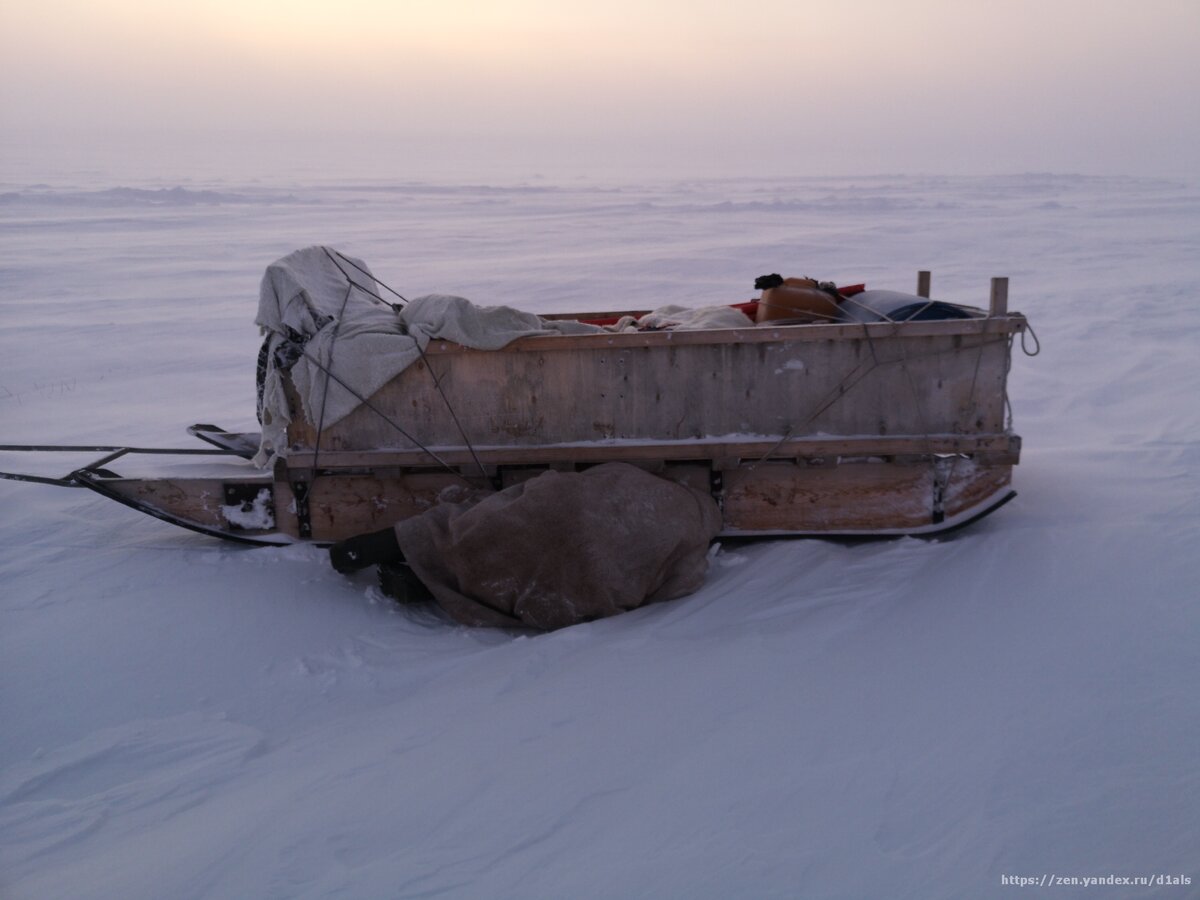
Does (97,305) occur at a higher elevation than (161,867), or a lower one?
higher

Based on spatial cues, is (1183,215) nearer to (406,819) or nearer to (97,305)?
(97,305)

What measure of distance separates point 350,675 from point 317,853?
1.30 metres

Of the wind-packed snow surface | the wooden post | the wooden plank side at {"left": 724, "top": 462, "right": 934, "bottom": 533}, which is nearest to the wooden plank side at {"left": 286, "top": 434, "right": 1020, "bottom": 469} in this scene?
the wooden plank side at {"left": 724, "top": 462, "right": 934, "bottom": 533}

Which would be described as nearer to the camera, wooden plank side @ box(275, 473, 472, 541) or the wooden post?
the wooden post

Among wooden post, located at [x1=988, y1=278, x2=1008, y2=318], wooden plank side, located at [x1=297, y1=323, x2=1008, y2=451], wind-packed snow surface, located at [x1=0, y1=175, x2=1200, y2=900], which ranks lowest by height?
wind-packed snow surface, located at [x1=0, y1=175, x2=1200, y2=900]

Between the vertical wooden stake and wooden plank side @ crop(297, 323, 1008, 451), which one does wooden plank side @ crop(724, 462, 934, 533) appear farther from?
the vertical wooden stake

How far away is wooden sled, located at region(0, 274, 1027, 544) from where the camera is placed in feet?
16.7

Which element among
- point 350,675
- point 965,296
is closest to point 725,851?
point 350,675

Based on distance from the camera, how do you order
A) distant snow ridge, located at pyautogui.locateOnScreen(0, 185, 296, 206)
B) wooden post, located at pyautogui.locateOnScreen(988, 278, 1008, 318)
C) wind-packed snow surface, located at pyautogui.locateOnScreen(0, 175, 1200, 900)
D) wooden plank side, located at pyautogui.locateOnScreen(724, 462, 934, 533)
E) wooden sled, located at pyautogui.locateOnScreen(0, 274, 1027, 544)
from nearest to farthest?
wind-packed snow surface, located at pyautogui.locateOnScreen(0, 175, 1200, 900)
wooden post, located at pyautogui.locateOnScreen(988, 278, 1008, 318)
wooden sled, located at pyautogui.locateOnScreen(0, 274, 1027, 544)
wooden plank side, located at pyautogui.locateOnScreen(724, 462, 934, 533)
distant snow ridge, located at pyautogui.locateOnScreen(0, 185, 296, 206)

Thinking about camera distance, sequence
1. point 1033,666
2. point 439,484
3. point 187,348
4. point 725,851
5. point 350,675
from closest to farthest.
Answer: point 725,851 → point 1033,666 → point 350,675 → point 439,484 → point 187,348

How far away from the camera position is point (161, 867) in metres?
3.05

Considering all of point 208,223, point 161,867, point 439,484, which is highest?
point 208,223

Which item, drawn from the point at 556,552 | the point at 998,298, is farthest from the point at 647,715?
the point at 998,298

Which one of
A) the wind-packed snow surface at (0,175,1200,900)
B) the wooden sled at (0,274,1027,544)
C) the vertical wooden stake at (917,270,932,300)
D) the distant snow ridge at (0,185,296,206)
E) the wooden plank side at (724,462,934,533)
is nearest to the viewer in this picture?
the wind-packed snow surface at (0,175,1200,900)
